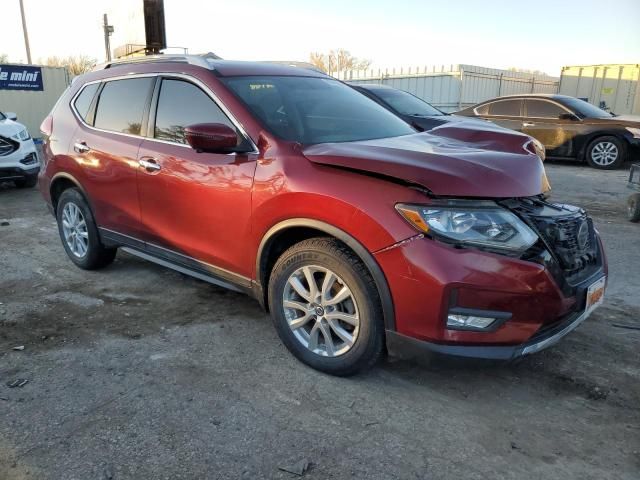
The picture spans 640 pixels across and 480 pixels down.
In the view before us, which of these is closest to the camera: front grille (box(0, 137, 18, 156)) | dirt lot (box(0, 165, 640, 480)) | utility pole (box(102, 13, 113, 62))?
dirt lot (box(0, 165, 640, 480))

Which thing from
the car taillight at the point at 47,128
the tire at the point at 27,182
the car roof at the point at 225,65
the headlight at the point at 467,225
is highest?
the car roof at the point at 225,65

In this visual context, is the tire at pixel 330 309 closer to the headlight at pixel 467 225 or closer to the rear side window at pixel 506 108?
the headlight at pixel 467 225

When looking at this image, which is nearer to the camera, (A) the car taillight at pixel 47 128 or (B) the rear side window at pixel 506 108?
(A) the car taillight at pixel 47 128

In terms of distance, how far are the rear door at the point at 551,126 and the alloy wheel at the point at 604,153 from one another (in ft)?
1.47

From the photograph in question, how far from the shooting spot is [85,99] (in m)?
4.52

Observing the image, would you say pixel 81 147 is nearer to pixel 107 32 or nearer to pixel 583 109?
pixel 583 109

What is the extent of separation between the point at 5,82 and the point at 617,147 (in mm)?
16981

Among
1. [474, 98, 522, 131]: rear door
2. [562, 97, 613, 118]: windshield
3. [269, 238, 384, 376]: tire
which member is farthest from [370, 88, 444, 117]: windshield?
[269, 238, 384, 376]: tire

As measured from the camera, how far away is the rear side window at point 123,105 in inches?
154

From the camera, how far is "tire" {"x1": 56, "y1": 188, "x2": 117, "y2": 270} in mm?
4508

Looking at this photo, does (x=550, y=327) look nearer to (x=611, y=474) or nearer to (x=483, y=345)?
(x=483, y=345)

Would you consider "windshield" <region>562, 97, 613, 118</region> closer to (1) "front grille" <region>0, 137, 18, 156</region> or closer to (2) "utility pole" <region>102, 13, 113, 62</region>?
(1) "front grille" <region>0, 137, 18, 156</region>

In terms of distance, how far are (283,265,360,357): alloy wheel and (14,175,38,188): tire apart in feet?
25.2

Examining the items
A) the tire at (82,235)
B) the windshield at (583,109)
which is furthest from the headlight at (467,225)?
the windshield at (583,109)
